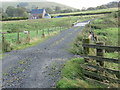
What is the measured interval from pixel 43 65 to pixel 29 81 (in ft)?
7.71

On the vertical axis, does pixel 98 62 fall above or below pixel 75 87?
above

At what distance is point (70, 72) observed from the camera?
8.13 m

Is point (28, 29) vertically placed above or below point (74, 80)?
above

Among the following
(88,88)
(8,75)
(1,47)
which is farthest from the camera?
(1,47)

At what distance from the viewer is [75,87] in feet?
21.2

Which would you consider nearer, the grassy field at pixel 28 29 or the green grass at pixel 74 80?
the green grass at pixel 74 80

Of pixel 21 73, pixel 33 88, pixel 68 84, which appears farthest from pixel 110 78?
pixel 21 73

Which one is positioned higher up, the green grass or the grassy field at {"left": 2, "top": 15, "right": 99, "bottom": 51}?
the grassy field at {"left": 2, "top": 15, "right": 99, "bottom": 51}

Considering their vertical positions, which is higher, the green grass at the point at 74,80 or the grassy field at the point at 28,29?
the grassy field at the point at 28,29

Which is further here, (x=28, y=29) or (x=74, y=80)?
(x=28, y=29)

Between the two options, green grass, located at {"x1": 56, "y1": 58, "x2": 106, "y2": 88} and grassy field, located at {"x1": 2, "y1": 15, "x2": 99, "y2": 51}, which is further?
grassy field, located at {"x1": 2, "y1": 15, "x2": 99, "y2": 51}

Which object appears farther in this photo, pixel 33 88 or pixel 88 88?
pixel 33 88

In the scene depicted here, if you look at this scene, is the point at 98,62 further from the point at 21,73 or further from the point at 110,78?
the point at 21,73

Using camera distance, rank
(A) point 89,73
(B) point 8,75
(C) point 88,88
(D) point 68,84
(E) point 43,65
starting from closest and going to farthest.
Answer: (C) point 88,88
(D) point 68,84
(A) point 89,73
(B) point 8,75
(E) point 43,65
